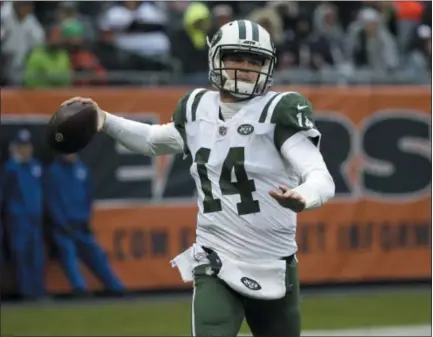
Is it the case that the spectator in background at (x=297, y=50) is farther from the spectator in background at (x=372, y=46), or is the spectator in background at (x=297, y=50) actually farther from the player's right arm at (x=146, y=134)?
the player's right arm at (x=146, y=134)

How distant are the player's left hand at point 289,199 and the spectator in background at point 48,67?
6.66m

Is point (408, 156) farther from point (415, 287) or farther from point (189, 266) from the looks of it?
point (189, 266)

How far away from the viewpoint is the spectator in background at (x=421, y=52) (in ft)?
40.1

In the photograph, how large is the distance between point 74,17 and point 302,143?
7.19 meters

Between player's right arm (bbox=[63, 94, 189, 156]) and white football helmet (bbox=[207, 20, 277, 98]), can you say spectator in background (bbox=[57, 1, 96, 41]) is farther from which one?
white football helmet (bbox=[207, 20, 277, 98])

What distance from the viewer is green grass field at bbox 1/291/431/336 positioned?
880 cm

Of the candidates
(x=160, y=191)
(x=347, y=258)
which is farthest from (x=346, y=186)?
(x=160, y=191)

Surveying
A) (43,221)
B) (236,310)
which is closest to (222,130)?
(236,310)

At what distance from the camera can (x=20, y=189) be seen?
10383 mm

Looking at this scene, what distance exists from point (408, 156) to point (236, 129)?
6.81 metres

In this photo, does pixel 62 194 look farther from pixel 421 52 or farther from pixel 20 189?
pixel 421 52

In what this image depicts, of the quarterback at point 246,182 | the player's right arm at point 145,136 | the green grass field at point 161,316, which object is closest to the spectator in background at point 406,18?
the green grass field at point 161,316

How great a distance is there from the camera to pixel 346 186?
11242mm

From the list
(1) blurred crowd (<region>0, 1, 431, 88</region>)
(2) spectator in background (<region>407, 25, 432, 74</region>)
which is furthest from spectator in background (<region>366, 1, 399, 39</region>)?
(2) spectator in background (<region>407, 25, 432, 74</region>)
